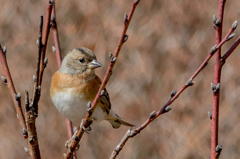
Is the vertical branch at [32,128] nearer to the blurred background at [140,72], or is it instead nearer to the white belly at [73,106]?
the white belly at [73,106]

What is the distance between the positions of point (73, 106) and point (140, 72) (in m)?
5.40

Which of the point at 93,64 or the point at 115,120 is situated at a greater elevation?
the point at 93,64

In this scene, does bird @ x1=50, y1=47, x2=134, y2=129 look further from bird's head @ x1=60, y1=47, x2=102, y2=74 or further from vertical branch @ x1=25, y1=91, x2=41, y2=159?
vertical branch @ x1=25, y1=91, x2=41, y2=159

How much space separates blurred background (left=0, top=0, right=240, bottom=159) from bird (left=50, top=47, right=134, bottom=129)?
13.2ft

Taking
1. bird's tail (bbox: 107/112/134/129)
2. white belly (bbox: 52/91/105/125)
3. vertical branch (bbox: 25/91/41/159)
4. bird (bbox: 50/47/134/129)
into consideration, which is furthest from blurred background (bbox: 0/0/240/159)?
vertical branch (bbox: 25/91/41/159)

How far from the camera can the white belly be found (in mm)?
3127

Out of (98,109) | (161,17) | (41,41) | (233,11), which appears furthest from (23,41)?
(41,41)

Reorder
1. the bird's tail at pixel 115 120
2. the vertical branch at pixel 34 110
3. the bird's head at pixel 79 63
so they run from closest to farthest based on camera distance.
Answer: the vertical branch at pixel 34 110
the bird's head at pixel 79 63
the bird's tail at pixel 115 120

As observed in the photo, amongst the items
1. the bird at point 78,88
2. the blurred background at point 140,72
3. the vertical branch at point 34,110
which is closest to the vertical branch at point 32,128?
the vertical branch at point 34,110

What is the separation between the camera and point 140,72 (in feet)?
28.0

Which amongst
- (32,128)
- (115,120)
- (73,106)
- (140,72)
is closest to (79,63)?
(73,106)

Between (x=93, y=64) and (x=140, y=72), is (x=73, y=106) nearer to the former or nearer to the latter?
(x=93, y=64)

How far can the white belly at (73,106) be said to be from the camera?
313 centimetres

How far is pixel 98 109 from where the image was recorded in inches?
126
